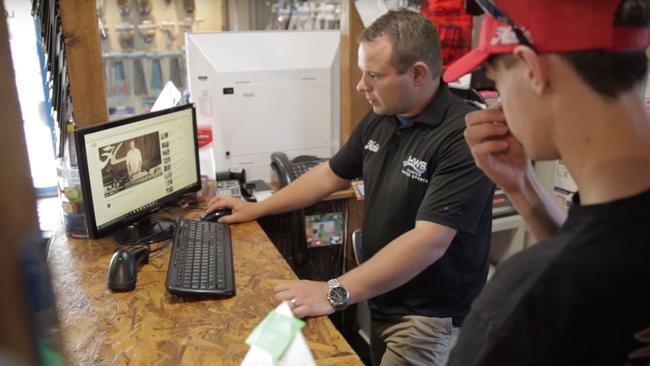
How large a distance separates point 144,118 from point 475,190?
3.62 feet

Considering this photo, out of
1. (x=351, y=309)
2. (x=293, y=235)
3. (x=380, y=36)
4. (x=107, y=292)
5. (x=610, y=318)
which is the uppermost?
(x=380, y=36)

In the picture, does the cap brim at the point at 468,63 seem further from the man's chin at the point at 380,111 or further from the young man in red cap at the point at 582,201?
the man's chin at the point at 380,111

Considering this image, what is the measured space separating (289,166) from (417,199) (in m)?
0.91

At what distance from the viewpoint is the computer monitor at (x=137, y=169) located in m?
1.67

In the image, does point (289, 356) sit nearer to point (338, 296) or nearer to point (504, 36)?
point (338, 296)

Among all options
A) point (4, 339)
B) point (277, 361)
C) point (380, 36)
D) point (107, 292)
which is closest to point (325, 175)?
point (380, 36)

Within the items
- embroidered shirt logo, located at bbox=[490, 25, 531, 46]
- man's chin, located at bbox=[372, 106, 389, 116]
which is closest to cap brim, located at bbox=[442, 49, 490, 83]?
embroidered shirt logo, located at bbox=[490, 25, 531, 46]

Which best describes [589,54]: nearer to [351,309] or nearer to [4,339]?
[4,339]

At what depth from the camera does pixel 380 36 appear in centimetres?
171

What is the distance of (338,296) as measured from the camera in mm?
1378

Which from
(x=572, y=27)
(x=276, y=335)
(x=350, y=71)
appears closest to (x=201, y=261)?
(x=276, y=335)

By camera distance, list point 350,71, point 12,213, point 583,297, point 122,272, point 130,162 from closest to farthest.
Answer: point 12,213, point 583,297, point 122,272, point 130,162, point 350,71

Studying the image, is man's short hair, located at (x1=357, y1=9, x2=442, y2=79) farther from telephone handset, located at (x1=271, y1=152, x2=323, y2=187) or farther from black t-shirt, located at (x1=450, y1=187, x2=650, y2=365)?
black t-shirt, located at (x1=450, y1=187, x2=650, y2=365)

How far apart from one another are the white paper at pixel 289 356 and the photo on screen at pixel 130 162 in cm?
87
